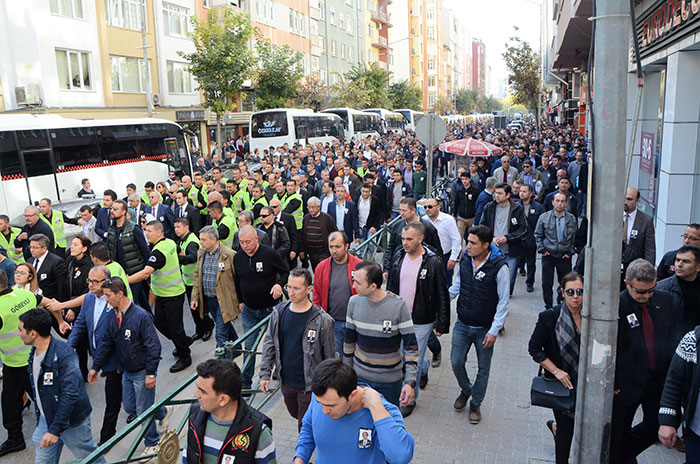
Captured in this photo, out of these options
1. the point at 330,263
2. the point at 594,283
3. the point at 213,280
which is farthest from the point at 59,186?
the point at 594,283

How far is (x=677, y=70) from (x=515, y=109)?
6989 inches

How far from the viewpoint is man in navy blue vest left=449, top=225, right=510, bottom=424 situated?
18.6 ft

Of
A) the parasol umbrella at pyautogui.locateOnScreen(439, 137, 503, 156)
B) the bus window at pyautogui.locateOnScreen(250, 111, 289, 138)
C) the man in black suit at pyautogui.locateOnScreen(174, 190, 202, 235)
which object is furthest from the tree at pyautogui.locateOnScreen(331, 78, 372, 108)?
the man in black suit at pyautogui.locateOnScreen(174, 190, 202, 235)

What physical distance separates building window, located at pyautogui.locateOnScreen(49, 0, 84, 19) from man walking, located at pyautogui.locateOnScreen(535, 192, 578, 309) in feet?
83.5

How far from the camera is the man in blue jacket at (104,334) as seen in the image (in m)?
5.63

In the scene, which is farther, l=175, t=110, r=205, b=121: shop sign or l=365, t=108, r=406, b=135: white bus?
l=365, t=108, r=406, b=135: white bus

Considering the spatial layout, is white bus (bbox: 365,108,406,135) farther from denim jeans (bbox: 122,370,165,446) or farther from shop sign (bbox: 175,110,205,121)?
denim jeans (bbox: 122,370,165,446)

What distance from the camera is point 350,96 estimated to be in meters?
46.9

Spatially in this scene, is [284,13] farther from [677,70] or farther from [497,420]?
[497,420]

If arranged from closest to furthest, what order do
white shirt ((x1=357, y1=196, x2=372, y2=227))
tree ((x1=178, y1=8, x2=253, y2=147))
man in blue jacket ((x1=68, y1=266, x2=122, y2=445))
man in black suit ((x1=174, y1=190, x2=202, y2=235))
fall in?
man in blue jacket ((x1=68, y1=266, x2=122, y2=445)) < man in black suit ((x1=174, y1=190, x2=202, y2=235)) < white shirt ((x1=357, y1=196, x2=372, y2=227)) < tree ((x1=178, y1=8, x2=253, y2=147))

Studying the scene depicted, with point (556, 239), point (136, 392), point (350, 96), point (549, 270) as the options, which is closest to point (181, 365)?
point (136, 392)

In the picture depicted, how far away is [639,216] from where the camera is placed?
722 centimetres

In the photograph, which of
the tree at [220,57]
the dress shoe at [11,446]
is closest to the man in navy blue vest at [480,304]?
the dress shoe at [11,446]

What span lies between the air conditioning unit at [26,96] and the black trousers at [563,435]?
25.8m
